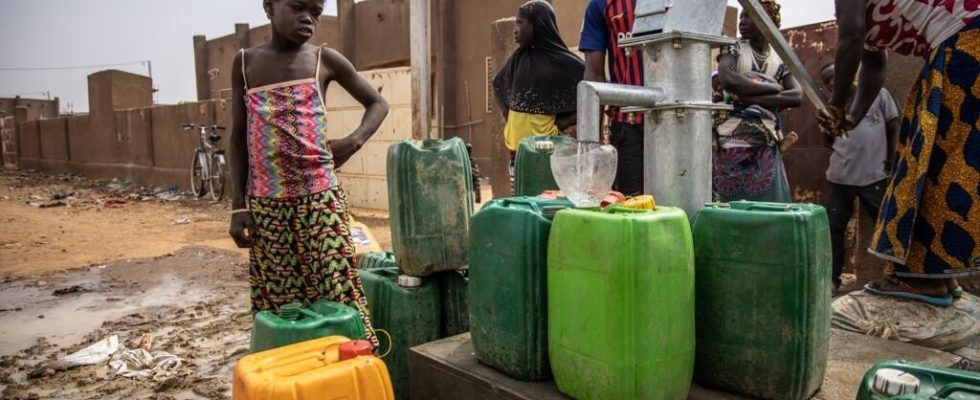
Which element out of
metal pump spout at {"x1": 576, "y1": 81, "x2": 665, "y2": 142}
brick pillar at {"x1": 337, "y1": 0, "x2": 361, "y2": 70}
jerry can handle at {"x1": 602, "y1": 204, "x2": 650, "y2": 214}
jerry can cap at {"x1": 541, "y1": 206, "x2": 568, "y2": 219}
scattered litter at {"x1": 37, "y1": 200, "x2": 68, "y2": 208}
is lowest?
scattered litter at {"x1": 37, "y1": 200, "x2": 68, "y2": 208}

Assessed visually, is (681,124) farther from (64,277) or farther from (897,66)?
(64,277)

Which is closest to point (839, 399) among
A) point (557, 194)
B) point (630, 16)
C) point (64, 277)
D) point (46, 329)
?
point (557, 194)

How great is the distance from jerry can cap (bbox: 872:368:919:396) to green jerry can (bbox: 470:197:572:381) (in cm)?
68

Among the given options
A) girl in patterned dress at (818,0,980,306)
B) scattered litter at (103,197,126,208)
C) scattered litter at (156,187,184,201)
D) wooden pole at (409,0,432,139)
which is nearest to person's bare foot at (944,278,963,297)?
girl in patterned dress at (818,0,980,306)

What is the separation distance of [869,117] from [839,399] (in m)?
2.80

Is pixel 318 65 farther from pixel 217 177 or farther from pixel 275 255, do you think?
pixel 217 177

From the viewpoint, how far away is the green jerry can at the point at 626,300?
4.16ft

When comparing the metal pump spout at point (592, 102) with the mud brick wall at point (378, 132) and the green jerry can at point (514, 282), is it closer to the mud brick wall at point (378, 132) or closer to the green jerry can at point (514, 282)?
the green jerry can at point (514, 282)

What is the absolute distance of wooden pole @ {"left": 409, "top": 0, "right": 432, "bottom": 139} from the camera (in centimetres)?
669

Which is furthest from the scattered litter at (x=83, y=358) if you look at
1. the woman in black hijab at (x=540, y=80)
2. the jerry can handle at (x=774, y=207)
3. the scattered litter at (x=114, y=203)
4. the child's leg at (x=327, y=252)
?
the scattered litter at (x=114, y=203)

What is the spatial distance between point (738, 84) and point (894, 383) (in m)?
1.98

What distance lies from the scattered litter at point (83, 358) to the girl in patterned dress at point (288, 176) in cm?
153

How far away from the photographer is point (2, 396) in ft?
9.66

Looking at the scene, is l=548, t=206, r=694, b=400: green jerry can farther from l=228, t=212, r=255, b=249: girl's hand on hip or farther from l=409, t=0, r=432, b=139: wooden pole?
l=409, t=0, r=432, b=139: wooden pole
